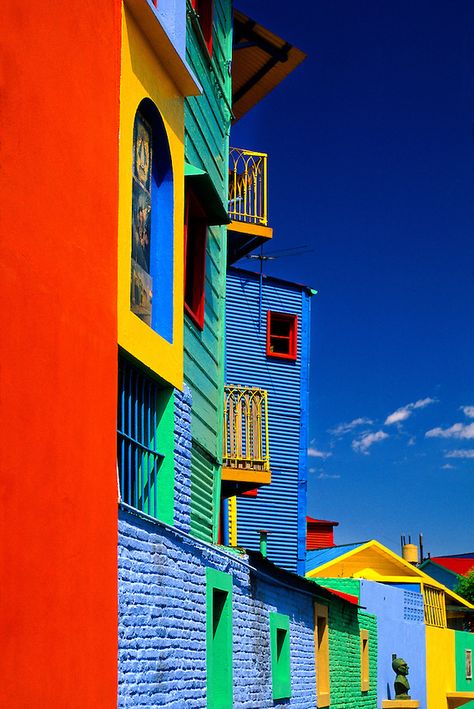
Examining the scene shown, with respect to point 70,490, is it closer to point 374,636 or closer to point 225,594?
point 225,594

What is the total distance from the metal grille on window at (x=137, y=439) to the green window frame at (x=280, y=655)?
4195 millimetres

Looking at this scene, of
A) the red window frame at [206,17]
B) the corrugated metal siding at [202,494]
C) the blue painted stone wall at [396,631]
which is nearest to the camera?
the corrugated metal siding at [202,494]

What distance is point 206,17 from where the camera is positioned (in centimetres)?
1274

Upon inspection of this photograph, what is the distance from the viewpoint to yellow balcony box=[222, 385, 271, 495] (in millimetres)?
15734

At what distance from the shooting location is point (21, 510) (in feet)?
17.3

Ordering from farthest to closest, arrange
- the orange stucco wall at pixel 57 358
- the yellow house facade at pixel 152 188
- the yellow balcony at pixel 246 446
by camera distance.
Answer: the yellow balcony at pixel 246 446
the yellow house facade at pixel 152 188
the orange stucco wall at pixel 57 358

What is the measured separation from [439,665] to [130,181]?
23.6 meters

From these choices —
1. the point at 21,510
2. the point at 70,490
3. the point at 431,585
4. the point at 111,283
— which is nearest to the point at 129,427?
the point at 111,283

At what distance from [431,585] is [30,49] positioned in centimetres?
2766

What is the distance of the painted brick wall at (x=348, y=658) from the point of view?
56.1 feet

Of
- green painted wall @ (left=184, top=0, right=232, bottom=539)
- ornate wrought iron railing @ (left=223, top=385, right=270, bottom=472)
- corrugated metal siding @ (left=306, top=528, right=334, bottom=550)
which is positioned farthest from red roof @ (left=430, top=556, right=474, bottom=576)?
green painted wall @ (left=184, top=0, right=232, bottom=539)

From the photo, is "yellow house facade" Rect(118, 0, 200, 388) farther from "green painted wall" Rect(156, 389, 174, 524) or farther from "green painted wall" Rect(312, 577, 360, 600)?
"green painted wall" Rect(312, 577, 360, 600)

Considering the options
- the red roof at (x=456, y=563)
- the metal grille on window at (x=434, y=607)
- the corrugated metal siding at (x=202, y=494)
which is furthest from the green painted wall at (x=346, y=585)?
the red roof at (x=456, y=563)

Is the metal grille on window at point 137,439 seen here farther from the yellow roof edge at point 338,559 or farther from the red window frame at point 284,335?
the yellow roof edge at point 338,559
